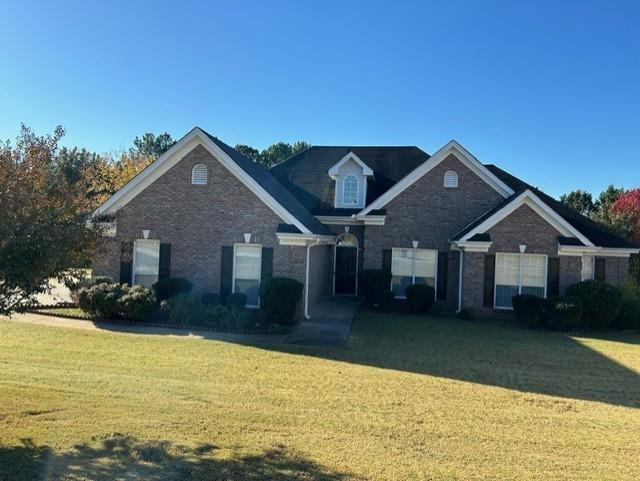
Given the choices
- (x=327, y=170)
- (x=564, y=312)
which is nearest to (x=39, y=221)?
(x=564, y=312)

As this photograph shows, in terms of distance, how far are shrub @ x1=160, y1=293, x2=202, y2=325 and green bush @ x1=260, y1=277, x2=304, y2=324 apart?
2.18m

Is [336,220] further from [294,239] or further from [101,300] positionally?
[101,300]

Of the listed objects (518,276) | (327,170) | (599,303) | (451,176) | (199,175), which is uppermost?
(327,170)

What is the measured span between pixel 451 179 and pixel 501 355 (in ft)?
32.9

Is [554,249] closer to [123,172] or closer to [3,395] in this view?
[3,395]

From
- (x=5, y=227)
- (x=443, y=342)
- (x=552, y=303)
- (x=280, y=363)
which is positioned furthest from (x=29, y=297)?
(x=552, y=303)

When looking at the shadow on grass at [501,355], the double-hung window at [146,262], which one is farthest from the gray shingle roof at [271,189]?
the shadow on grass at [501,355]

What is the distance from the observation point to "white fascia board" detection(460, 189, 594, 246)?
18125 mm

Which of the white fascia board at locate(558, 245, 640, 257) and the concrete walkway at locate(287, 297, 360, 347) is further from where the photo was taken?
the white fascia board at locate(558, 245, 640, 257)

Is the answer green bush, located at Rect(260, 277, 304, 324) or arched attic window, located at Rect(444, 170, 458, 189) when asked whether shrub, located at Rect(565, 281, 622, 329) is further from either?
green bush, located at Rect(260, 277, 304, 324)

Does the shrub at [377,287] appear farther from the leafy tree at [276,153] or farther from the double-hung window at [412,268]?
the leafy tree at [276,153]

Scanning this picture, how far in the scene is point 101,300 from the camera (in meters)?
15.3

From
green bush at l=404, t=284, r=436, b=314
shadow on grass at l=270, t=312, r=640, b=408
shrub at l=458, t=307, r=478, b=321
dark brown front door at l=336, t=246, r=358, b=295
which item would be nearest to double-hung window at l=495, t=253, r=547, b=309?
shrub at l=458, t=307, r=478, b=321

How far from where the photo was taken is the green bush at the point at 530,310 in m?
17.0
